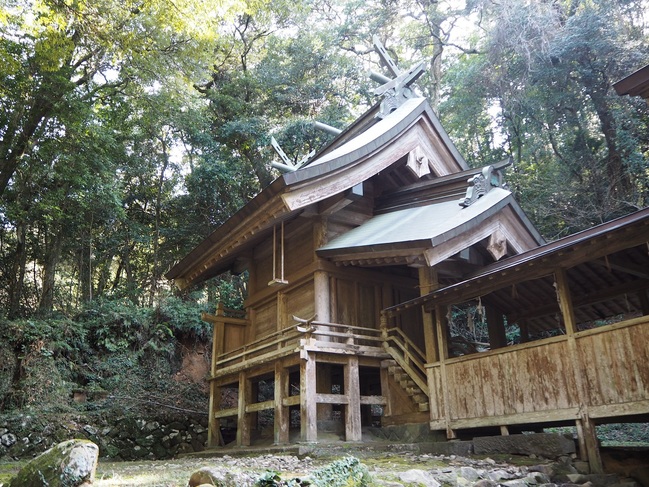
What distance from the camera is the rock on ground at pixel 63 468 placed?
4512 millimetres

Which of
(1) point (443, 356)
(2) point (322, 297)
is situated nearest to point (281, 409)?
(2) point (322, 297)

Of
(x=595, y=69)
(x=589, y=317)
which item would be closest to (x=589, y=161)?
(x=595, y=69)

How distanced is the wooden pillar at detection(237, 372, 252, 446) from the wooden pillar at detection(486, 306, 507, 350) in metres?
5.79

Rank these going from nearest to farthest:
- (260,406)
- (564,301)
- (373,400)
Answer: (564,301) → (373,400) → (260,406)

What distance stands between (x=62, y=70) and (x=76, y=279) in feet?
36.7

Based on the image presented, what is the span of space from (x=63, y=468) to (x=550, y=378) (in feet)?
21.9

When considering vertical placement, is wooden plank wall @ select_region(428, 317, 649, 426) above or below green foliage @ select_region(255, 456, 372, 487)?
above

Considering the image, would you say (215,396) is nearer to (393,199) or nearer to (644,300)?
(393,199)

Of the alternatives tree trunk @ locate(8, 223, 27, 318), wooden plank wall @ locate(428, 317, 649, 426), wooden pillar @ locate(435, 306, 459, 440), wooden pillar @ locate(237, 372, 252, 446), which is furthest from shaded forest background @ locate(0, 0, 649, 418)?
wooden plank wall @ locate(428, 317, 649, 426)

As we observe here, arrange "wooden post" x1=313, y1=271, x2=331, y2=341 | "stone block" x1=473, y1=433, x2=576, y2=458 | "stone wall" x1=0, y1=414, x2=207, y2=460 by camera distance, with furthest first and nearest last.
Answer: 1. "stone wall" x1=0, y1=414, x2=207, y2=460
2. "wooden post" x1=313, y1=271, x2=331, y2=341
3. "stone block" x1=473, y1=433, x2=576, y2=458

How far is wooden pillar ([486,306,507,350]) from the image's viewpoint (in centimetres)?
1179

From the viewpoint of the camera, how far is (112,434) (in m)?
13.8

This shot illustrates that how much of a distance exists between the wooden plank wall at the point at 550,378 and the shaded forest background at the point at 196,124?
33.7 ft

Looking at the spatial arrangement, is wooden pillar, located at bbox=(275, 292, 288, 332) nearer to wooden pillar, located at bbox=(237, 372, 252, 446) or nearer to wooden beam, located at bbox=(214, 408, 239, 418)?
wooden pillar, located at bbox=(237, 372, 252, 446)
